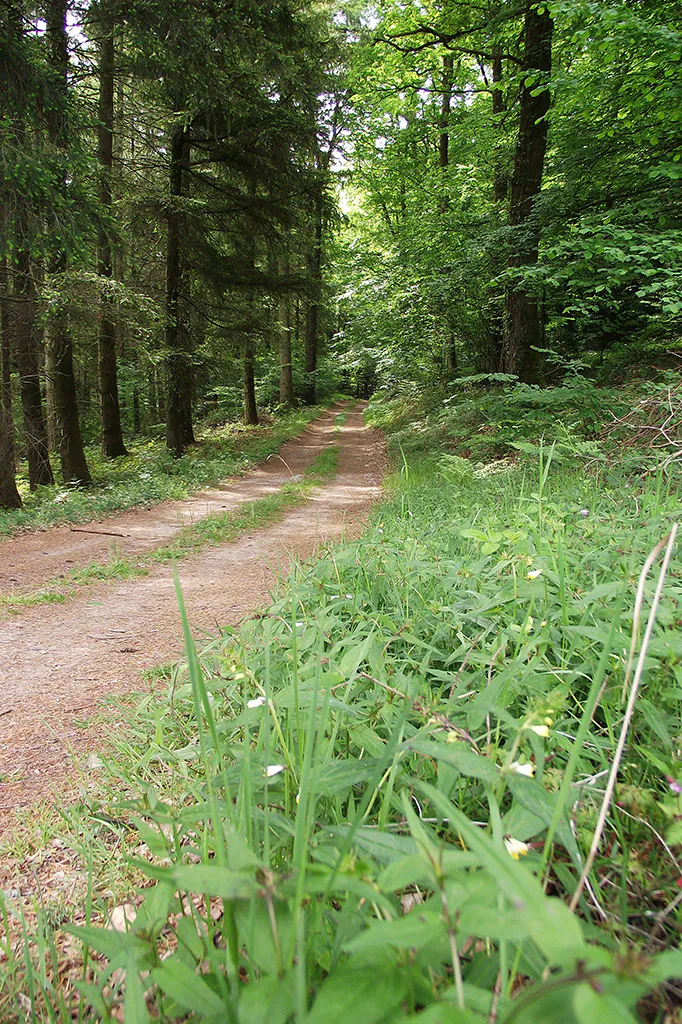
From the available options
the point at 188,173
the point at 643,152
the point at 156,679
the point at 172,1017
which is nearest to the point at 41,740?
the point at 156,679

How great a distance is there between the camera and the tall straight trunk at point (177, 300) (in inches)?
488

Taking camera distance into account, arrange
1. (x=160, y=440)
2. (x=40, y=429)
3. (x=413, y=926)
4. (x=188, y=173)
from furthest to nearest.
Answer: (x=160, y=440)
(x=188, y=173)
(x=40, y=429)
(x=413, y=926)

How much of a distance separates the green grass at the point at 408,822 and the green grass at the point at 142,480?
7.00 meters

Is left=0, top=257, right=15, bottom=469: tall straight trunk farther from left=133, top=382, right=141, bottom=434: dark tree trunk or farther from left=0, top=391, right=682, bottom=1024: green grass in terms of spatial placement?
left=133, top=382, right=141, bottom=434: dark tree trunk

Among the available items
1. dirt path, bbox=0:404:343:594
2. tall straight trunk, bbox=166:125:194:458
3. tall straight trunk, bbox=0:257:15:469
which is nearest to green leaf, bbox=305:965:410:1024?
dirt path, bbox=0:404:343:594

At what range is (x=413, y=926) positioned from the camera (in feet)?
1.90

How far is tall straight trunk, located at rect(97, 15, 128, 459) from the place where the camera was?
9.38 m

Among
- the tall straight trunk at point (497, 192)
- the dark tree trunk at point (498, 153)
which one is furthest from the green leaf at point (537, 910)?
the dark tree trunk at point (498, 153)

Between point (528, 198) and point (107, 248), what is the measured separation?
25.4ft

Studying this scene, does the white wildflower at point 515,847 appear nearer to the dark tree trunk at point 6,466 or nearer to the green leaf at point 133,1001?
the green leaf at point 133,1001

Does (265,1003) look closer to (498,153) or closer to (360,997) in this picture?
(360,997)

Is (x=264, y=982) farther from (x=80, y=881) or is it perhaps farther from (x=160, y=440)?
(x=160, y=440)

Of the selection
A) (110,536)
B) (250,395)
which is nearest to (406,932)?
(110,536)

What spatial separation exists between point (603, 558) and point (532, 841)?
1315 mm
